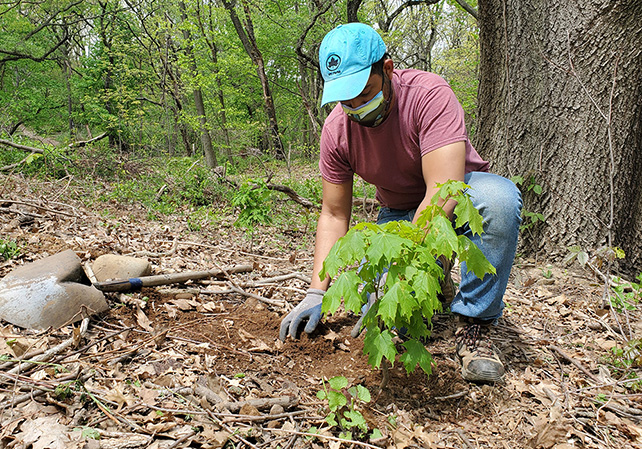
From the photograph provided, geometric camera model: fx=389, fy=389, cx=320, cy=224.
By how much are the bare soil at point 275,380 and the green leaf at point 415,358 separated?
0.27 meters

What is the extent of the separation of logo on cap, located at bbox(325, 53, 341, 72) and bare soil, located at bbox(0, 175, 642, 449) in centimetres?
142

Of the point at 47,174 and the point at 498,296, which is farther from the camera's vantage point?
the point at 47,174

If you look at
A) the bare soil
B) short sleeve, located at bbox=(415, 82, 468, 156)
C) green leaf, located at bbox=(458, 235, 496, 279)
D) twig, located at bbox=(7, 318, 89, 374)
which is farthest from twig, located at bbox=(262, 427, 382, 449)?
short sleeve, located at bbox=(415, 82, 468, 156)

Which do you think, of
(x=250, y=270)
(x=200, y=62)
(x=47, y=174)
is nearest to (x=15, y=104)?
(x=200, y=62)

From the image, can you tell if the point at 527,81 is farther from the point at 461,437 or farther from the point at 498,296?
the point at 461,437

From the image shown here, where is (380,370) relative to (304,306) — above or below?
below

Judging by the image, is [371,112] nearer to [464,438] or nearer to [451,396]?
[451,396]

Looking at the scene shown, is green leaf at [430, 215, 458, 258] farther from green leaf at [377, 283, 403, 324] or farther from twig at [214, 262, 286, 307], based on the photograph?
twig at [214, 262, 286, 307]

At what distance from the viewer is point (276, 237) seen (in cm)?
491

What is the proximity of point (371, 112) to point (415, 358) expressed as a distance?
4.02 feet

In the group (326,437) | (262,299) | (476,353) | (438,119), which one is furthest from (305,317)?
(438,119)

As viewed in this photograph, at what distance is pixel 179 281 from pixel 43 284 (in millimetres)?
820

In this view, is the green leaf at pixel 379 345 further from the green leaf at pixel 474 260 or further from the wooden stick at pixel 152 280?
the wooden stick at pixel 152 280

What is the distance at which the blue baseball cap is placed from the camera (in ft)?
6.03
